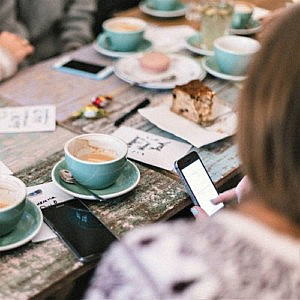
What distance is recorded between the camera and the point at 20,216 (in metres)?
1.11

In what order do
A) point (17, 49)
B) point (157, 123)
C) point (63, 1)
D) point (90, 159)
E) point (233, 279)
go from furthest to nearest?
point (63, 1)
point (17, 49)
point (157, 123)
point (90, 159)
point (233, 279)

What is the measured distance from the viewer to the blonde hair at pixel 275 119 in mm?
721

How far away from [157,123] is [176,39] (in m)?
0.58

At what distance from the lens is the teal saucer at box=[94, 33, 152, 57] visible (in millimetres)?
1897

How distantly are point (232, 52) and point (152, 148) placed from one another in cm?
46

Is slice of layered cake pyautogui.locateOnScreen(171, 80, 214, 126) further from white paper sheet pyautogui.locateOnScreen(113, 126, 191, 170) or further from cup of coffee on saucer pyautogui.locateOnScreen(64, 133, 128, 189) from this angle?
cup of coffee on saucer pyautogui.locateOnScreen(64, 133, 128, 189)

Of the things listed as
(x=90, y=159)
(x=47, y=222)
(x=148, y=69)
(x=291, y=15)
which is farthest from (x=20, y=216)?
(x=148, y=69)

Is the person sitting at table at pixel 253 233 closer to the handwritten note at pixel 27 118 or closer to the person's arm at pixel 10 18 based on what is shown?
the handwritten note at pixel 27 118

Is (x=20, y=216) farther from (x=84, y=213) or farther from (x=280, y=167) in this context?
(x=280, y=167)

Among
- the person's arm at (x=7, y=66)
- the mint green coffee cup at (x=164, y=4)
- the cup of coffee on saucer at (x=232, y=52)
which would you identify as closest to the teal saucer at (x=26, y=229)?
the person's arm at (x=7, y=66)

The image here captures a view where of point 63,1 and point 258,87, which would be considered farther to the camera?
point 63,1

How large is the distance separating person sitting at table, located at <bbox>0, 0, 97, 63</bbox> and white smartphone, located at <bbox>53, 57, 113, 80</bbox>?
40 centimetres

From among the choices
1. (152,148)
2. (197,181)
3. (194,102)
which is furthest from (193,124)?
(197,181)

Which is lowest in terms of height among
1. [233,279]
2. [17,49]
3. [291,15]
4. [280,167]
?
[17,49]
